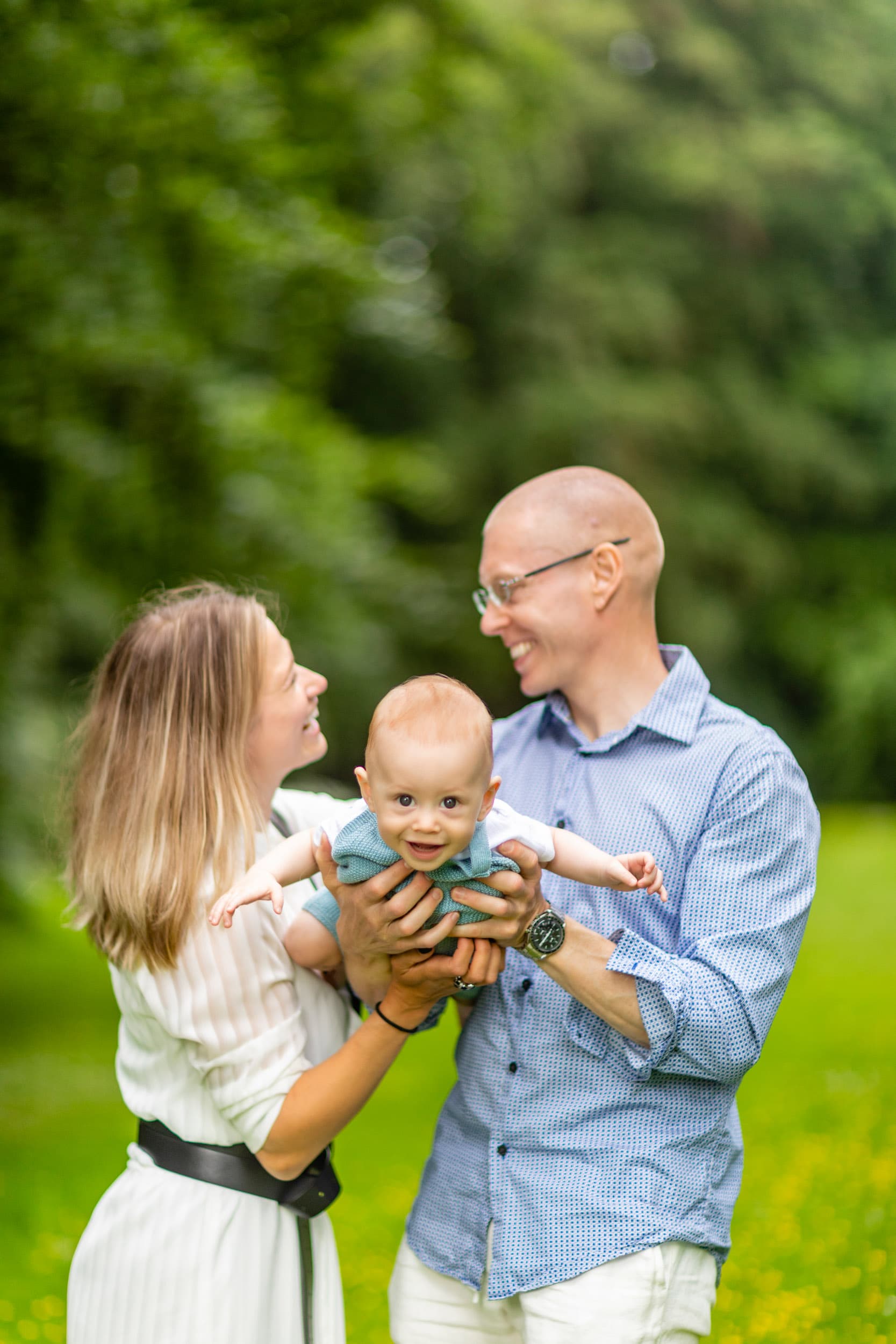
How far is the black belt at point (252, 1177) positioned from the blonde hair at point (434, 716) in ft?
2.86

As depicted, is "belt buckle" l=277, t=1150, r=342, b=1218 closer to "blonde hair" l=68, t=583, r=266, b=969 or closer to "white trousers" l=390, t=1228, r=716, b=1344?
"white trousers" l=390, t=1228, r=716, b=1344

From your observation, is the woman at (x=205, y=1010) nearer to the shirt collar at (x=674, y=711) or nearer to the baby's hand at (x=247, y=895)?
the baby's hand at (x=247, y=895)

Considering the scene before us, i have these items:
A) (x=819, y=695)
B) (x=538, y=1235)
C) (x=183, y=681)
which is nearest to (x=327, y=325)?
(x=183, y=681)

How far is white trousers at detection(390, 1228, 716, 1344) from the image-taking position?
2299mm

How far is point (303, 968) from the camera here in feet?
8.61

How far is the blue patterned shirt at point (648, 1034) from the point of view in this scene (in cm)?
232

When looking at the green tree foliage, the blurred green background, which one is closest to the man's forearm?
the blurred green background

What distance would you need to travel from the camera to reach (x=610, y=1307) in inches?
90.6

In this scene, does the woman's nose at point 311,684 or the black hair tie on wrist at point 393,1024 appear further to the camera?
the woman's nose at point 311,684

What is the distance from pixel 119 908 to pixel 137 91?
517 centimetres

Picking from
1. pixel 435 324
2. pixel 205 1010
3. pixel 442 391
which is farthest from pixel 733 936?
pixel 442 391

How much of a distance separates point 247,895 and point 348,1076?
405mm

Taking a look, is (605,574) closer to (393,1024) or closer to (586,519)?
(586,519)

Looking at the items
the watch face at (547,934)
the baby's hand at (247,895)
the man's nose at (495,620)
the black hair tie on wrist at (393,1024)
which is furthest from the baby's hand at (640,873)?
the man's nose at (495,620)
